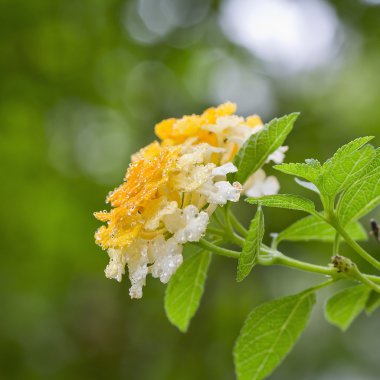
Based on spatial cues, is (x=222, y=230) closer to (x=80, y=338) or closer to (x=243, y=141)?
(x=243, y=141)

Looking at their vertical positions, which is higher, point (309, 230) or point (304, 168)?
point (304, 168)

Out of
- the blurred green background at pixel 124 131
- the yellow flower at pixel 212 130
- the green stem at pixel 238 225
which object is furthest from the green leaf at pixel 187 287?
the blurred green background at pixel 124 131

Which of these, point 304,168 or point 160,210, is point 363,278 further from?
point 160,210

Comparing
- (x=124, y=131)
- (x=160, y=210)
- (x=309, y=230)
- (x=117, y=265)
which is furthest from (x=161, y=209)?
(x=124, y=131)

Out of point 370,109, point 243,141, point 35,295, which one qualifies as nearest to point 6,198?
point 35,295

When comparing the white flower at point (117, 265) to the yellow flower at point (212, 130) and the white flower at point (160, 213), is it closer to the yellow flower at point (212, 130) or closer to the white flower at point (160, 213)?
the white flower at point (160, 213)
